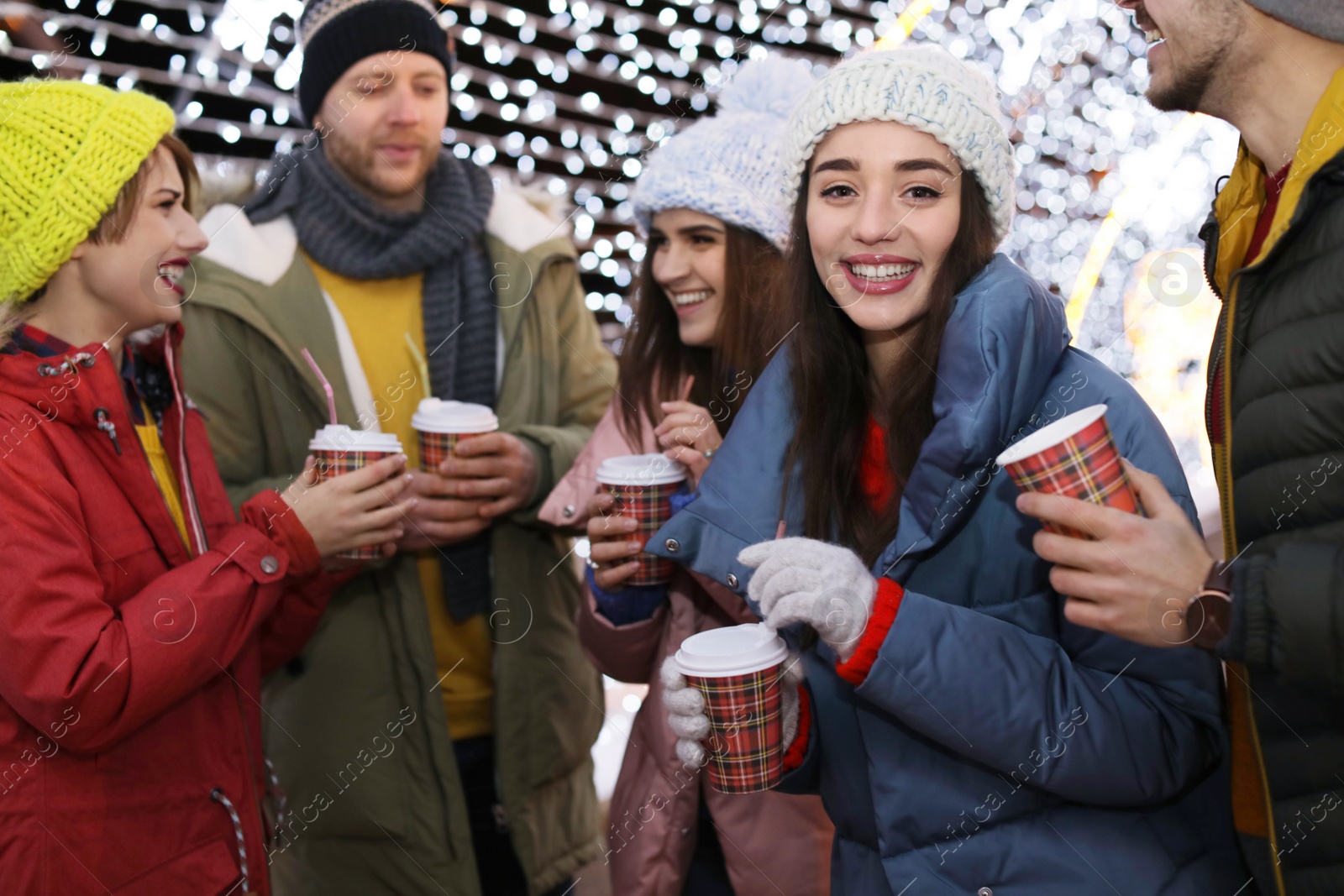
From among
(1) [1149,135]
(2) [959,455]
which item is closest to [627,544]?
(2) [959,455]

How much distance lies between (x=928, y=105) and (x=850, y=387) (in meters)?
0.44

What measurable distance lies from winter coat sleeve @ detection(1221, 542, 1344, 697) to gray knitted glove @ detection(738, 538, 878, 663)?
1.26 ft

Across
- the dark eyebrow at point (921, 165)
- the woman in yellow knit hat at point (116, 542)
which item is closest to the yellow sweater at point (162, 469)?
the woman in yellow knit hat at point (116, 542)

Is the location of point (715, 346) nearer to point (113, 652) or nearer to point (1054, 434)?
point (1054, 434)

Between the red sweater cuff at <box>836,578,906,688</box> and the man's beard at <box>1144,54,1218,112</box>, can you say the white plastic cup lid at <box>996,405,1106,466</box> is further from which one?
the man's beard at <box>1144,54,1218,112</box>

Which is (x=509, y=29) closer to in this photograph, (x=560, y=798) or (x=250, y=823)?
(x=560, y=798)

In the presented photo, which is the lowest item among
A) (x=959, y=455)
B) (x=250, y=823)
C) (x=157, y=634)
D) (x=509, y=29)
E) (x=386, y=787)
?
(x=386, y=787)

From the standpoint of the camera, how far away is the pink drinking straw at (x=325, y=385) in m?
2.04

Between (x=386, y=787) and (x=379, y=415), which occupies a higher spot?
(x=379, y=415)

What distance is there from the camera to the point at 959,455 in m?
1.23

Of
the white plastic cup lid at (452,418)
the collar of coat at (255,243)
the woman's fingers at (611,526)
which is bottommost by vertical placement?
the woman's fingers at (611,526)

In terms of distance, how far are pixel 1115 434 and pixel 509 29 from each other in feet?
9.38

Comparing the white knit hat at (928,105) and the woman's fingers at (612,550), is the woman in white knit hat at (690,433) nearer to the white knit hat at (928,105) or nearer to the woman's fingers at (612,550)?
the woman's fingers at (612,550)

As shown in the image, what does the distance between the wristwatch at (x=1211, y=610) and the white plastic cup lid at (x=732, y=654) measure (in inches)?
18.7
